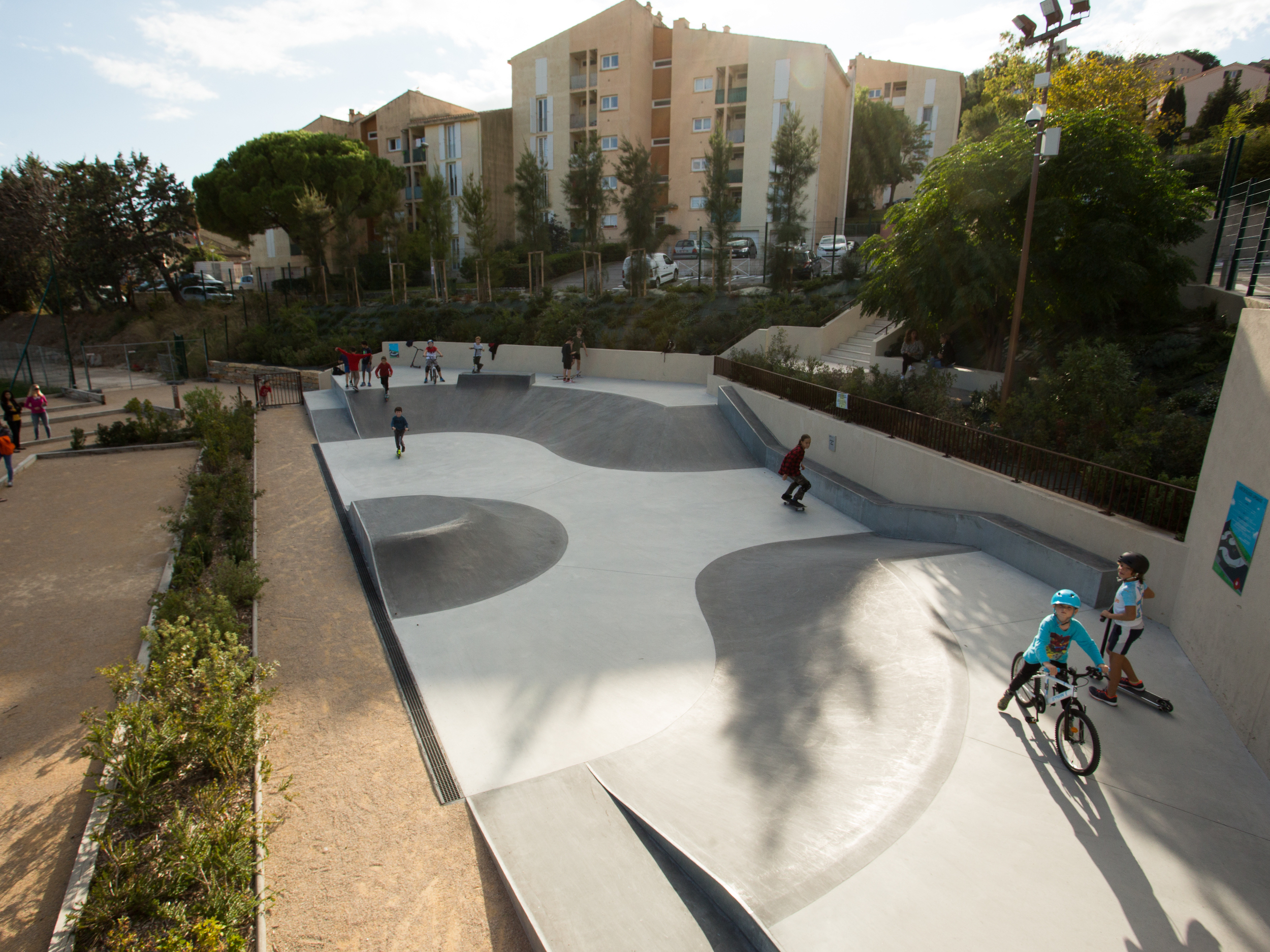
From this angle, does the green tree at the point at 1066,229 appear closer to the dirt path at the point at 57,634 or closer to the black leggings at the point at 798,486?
the black leggings at the point at 798,486

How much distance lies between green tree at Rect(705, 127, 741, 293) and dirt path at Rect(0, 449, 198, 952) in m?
20.9

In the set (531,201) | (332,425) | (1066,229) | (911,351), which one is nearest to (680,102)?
(531,201)

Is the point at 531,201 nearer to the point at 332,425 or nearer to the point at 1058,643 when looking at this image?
the point at 332,425

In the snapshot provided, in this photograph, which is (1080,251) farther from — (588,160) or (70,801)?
(588,160)

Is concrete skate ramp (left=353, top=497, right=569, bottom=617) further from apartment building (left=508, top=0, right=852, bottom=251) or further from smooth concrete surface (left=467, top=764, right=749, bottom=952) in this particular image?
apartment building (left=508, top=0, right=852, bottom=251)

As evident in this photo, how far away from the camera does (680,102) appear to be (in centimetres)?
4356

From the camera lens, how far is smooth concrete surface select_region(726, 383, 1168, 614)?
7312mm

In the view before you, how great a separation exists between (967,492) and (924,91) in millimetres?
52281

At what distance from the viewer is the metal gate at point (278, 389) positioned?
22.2 meters

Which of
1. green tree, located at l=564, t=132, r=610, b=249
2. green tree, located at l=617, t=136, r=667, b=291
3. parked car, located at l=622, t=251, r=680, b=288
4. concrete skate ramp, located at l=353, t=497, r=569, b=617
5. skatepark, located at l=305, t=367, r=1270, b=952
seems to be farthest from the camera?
green tree, located at l=564, t=132, r=610, b=249

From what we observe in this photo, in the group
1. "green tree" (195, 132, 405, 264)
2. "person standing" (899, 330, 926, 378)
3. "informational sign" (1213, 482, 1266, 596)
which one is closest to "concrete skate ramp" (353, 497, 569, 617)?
"informational sign" (1213, 482, 1266, 596)

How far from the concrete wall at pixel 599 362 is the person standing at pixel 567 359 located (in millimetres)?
1665

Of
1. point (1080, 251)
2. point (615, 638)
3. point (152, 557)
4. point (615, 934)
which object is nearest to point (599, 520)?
point (615, 638)

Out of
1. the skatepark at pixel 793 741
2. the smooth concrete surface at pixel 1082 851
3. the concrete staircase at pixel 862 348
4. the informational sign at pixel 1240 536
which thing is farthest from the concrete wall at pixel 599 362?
the smooth concrete surface at pixel 1082 851
